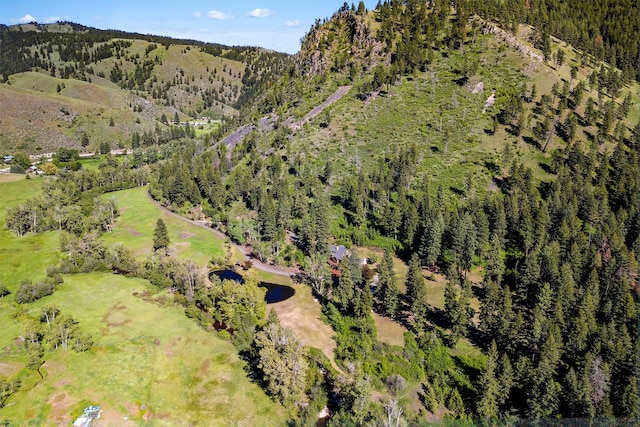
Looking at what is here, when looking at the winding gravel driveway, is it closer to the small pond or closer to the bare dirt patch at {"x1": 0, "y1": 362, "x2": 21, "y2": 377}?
the small pond

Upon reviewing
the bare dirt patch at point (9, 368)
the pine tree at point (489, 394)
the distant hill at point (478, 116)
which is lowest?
the bare dirt patch at point (9, 368)

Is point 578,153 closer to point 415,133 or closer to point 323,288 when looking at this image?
point 415,133

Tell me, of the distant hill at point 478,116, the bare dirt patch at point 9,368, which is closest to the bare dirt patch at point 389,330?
the bare dirt patch at point 9,368

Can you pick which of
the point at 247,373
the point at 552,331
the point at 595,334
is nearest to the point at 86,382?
the point at 247,373

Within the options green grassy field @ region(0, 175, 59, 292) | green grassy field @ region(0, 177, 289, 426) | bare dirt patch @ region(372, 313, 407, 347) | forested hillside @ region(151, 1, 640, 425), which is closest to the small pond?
forested hillside @ region(151, 1, 640, 425)

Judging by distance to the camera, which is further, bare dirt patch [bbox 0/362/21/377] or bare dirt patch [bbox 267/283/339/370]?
bare dirt patch [bbox 267/283/339/370]

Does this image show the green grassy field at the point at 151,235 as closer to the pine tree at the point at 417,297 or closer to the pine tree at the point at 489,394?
the pine tree at the point at 417,297

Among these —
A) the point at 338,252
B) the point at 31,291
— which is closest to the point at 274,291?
the point at 338,252
